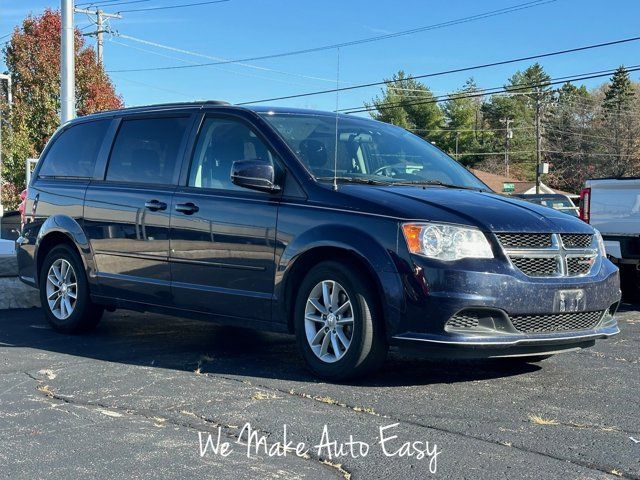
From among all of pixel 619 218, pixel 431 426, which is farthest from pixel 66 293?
pixel 619 218

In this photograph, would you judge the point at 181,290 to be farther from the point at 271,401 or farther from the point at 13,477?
the point at 13,477

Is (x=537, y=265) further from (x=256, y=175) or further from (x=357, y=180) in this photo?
(x=256, y=175)

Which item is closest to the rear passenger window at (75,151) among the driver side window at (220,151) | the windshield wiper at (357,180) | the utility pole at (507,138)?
the driver side window at (220,151)

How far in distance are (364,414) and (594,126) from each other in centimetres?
8006

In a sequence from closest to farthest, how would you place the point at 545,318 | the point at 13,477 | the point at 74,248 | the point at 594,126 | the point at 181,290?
the point at 13,477, the point at 545,318, the point at 181,290, the point at 74,248, the point at 594,126

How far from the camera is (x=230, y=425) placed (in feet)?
14.2

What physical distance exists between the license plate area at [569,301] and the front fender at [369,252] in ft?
3.27

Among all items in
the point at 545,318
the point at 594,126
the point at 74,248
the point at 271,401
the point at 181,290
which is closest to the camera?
the point at 271,401

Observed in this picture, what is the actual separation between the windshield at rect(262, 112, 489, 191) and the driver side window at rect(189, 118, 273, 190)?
0.71 ft

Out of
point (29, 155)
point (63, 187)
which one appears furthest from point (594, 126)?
point (63, 187)

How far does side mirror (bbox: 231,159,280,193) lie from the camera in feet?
18.5

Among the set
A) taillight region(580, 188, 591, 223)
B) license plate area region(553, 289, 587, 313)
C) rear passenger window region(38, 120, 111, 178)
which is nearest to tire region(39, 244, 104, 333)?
rear passenger window region(38, 120, 111, 178)

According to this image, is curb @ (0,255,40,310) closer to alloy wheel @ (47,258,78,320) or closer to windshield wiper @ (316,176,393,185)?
alloy wheel @ (47,258,78,320)

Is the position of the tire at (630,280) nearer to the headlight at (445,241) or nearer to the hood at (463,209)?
the hood at (463,209)
